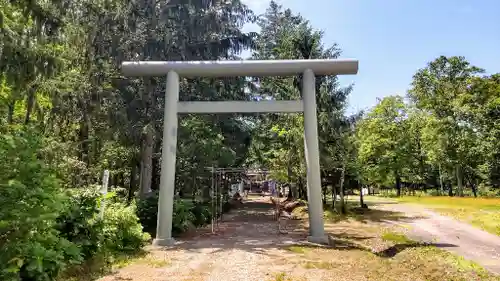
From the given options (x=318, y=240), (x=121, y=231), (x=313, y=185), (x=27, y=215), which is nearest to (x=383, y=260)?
(x=318, y=240)

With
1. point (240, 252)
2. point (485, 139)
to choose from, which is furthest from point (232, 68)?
point (485, 139)

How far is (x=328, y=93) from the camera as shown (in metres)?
20.1

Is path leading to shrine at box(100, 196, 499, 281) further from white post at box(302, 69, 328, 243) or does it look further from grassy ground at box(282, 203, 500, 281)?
white post at box(302, 69, 328, 243)

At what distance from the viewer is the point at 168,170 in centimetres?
1061

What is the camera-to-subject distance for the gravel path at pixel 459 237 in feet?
28.8

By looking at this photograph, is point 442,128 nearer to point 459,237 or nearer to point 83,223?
point 459,237

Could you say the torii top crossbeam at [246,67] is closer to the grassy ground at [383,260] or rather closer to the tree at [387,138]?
the grassy ground at [383,260]

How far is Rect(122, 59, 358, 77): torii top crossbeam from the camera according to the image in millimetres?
10789

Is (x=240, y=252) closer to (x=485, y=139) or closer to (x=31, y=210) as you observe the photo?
(x=31, y=210)

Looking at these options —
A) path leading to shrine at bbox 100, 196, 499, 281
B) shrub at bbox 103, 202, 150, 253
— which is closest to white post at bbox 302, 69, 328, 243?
path leading to shrine at bbox 100, 196, 499, 281

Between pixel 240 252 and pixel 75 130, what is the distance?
38.2 ft

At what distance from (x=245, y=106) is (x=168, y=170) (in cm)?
312

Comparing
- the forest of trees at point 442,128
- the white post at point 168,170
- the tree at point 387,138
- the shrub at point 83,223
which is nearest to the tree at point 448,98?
the forest of trees at point 442,128

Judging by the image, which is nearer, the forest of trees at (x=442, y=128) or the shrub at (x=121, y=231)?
the shrub at (x=121, y=231)
